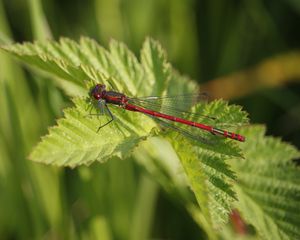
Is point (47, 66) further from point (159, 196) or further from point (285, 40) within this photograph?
point (285, 40)

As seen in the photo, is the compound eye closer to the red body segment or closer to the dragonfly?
the dragonfly

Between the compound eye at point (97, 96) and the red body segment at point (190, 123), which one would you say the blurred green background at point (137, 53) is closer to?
the compound eye at point (97, 96)

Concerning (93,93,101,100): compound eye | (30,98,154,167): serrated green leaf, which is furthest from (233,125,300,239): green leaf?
(93,93,101,100): compound eye

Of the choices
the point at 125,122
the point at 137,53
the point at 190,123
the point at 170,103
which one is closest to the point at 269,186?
the point at 190,123

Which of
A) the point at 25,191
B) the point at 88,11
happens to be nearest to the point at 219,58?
the point at 88,11

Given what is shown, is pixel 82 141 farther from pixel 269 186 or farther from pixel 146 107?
pixel 269 186

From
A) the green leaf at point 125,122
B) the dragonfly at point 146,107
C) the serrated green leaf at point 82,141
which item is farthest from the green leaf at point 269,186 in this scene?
the serrated green leaf at point 82,141
